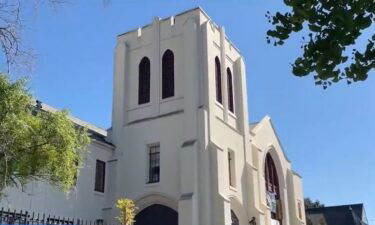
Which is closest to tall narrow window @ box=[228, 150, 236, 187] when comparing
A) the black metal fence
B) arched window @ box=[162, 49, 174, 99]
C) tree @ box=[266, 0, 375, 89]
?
arched window @ box=[162, 49, 174, 99]

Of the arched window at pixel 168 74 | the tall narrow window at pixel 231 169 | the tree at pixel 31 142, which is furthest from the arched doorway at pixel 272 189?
the tree at pixel 31 142

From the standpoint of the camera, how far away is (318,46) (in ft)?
21.6

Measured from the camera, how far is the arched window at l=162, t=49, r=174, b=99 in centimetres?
2783

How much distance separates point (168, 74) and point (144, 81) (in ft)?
5.37

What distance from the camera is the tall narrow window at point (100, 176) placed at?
26.3m

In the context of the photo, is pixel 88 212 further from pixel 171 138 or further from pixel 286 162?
pixel 286 162

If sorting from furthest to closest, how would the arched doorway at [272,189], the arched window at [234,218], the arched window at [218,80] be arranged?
the arched doorway at [272,189], the arched window at [218,80], the arched window at [234,218]

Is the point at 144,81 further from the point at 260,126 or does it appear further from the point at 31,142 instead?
the point at 31,142

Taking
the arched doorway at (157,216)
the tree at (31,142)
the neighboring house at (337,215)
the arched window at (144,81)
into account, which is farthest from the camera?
the neighboring house at (337,215)

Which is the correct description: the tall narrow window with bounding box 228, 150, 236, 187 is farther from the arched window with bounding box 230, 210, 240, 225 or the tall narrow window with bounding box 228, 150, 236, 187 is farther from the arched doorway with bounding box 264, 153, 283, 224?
the arched doorway with bounding box 264, 153, 283, 224

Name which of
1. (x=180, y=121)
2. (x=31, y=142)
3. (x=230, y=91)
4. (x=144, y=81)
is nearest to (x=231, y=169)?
(x=180, y=121)

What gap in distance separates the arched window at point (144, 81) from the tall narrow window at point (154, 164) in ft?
9.84

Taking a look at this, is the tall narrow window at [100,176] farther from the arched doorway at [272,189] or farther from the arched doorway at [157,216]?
the arched doorway at [272,189]

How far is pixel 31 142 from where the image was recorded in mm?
13016
